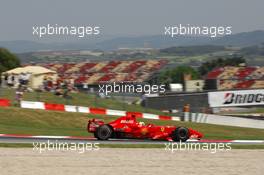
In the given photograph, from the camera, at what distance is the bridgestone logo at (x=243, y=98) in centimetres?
3872

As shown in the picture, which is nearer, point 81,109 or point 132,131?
point 132,131

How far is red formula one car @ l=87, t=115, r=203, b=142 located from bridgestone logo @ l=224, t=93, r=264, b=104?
19.7 meters

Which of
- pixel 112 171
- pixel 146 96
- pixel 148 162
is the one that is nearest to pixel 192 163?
pixel 148 162

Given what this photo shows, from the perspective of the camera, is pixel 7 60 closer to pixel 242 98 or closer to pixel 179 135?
pixel 242 98

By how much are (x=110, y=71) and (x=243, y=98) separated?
8241cm

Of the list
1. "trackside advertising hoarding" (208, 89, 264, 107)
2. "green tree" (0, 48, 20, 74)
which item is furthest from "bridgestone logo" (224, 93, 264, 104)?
"green tree" (0, 48, 20, 74)

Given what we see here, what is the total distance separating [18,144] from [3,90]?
1375 centimetres

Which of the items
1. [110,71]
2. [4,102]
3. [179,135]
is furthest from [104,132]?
[110,71]

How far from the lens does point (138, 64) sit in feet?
400

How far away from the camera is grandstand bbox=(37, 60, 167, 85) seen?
340ft

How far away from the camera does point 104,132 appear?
18.8m

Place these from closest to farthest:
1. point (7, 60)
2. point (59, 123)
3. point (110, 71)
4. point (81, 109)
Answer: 1. point (59, 123)
2. point (81, 109)
3. point (7, 60)
4. point (110, 71)

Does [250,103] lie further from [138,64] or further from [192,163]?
[138,64]

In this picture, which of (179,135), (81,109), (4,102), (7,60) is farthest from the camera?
(7,60)
